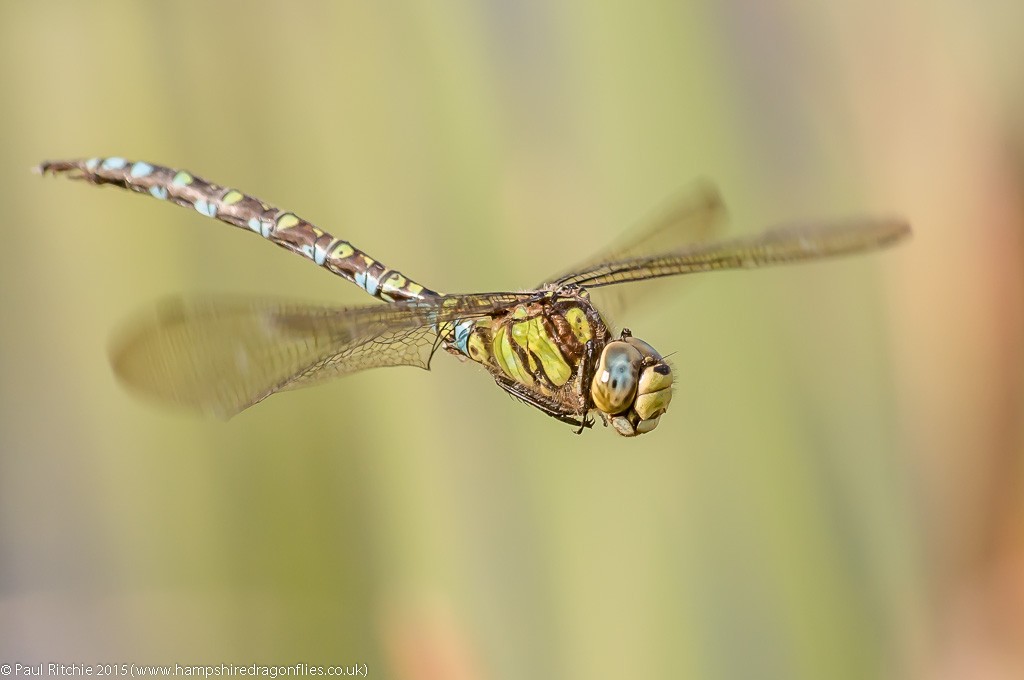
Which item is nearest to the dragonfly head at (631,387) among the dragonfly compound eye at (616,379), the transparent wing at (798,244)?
the dragonfly compound eye at (616,379)

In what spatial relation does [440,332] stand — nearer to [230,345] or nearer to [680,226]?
[230,345]

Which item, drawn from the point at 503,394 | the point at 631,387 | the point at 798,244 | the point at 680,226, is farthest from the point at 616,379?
the point at 503,394

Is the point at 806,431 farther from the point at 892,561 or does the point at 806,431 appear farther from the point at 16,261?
the point at 16,261

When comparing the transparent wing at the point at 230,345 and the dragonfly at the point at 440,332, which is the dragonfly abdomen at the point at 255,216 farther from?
the transparent wing at the point at 230,345

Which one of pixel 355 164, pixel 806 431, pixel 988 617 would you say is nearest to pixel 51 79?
pixel 355 164

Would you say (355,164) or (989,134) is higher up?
(355,164)

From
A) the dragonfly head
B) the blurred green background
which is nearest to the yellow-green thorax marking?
the dragonfly head

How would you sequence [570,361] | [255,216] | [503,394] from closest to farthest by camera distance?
[570,361] < [255,216] < [503,394]
